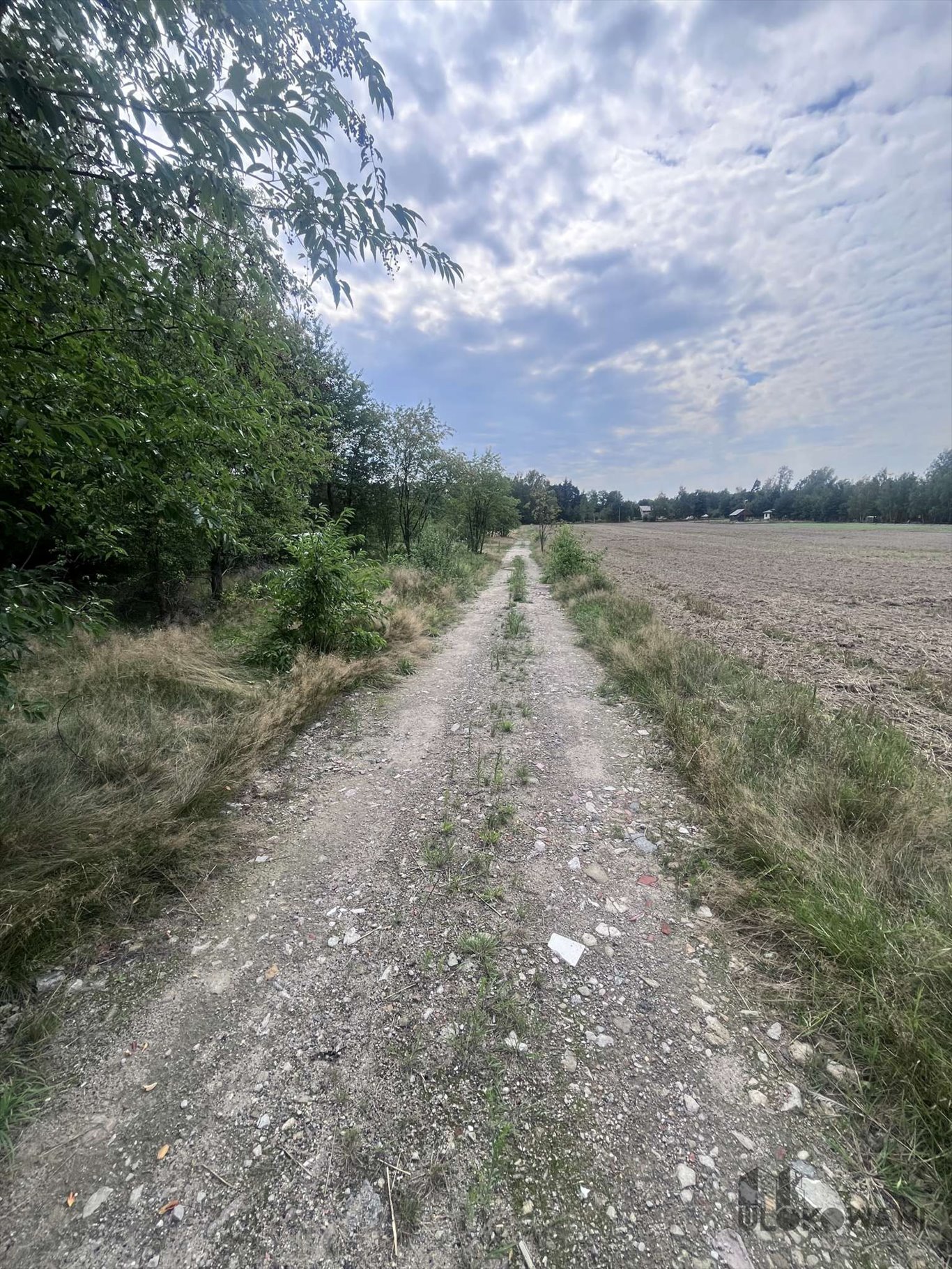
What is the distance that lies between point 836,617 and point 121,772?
14.6m

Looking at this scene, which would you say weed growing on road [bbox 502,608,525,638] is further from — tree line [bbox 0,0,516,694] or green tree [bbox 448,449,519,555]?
green tree [bbox 448,449,519,555]

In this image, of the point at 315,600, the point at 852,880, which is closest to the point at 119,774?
the point at 315,600

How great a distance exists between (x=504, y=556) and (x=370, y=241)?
32748mm

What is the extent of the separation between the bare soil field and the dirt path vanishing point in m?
3.77

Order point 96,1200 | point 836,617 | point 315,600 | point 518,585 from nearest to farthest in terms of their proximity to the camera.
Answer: point 96,1200 → point 315,600 → point 836,617 → point 518,585

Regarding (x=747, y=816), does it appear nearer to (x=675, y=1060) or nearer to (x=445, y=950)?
(x=675, y=1060)

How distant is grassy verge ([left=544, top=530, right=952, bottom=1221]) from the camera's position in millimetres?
1743

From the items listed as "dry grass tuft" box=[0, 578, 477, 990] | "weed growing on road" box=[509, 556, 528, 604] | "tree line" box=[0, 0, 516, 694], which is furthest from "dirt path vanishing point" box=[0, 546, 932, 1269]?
"weed growing on road" box=[509, 556, 528, 604]

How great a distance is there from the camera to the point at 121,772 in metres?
Answer: 3.34

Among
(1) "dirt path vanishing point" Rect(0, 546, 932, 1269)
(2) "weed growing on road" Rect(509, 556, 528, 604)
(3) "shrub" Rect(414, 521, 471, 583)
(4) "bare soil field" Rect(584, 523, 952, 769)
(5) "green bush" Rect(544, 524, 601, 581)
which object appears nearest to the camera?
(1) "dirt path vanishing point" Rect(0, 546, 932, 1269)

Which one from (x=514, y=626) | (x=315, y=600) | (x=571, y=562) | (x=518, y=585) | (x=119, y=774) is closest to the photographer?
(x=119, y=774)

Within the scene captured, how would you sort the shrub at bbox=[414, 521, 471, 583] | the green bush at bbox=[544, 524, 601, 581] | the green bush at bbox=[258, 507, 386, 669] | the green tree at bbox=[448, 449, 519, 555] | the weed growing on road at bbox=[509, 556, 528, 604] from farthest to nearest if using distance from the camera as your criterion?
1. the green tree at bbox=[448, 449, 519, 555]
2. the green bush at bbox=[544, 524, 601, 581]
3. the shrub at bbox=[414, 521, 471, 583]
4. the weed growing on road at bbox=[509, 556, 528, 604]
5. the green bush at bbox=[258, 507, 386, 669]

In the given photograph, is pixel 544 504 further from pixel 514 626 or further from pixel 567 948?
pixel 567 948

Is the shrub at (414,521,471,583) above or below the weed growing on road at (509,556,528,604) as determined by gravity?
above
